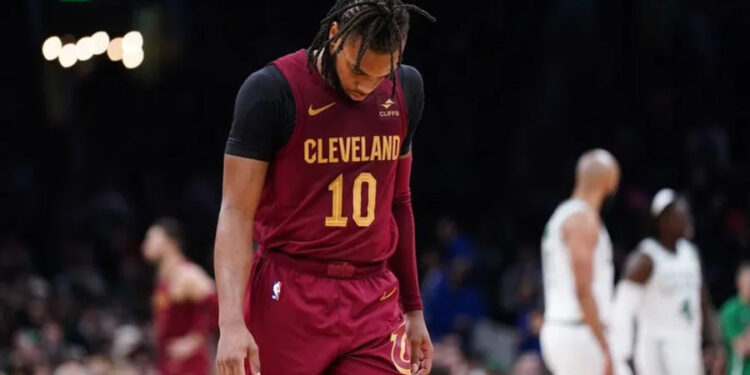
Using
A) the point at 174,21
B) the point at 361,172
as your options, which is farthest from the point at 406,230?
the point at 174,21

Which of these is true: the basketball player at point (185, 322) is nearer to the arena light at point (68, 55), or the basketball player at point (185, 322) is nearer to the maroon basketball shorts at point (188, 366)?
the maroon basketball shorts at point (188, 366)

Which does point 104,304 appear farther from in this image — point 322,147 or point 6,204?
point 322,147

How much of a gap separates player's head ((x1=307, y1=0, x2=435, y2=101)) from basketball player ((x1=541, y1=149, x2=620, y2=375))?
431 cm

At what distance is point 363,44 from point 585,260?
4522 millimetres

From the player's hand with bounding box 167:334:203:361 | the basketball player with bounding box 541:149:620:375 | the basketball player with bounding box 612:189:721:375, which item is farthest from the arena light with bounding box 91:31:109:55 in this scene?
the basketball player with bounding box 541:149:620:375

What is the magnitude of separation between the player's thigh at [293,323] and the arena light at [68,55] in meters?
12.7

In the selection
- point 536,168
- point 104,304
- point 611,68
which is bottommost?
point 104,304

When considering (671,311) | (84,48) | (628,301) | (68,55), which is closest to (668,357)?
(671,311)

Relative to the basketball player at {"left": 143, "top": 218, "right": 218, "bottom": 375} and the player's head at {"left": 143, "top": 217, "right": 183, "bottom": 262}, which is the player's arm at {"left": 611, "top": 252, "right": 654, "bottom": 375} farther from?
the player's head at {"left": 143, "top": 217, "right": 183, "bottom": 262}

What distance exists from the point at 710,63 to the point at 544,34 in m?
2.18

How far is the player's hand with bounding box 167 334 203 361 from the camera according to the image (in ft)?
35.0

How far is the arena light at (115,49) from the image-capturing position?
57.7ft

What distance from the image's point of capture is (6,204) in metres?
18.5

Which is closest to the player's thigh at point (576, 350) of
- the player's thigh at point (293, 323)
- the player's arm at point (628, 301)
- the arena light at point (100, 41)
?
the player's arm at point (628, 301)
